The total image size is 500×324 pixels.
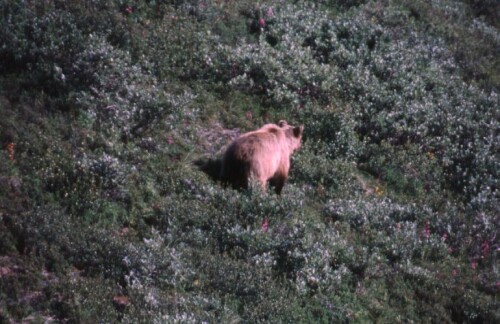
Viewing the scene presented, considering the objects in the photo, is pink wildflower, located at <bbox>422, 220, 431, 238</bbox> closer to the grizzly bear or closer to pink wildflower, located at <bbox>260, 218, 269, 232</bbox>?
the grizzly bear

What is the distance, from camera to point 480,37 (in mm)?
23859

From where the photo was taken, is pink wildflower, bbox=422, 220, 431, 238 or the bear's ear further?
the bear's ear

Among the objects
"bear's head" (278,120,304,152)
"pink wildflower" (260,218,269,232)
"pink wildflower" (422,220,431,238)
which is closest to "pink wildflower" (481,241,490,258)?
"pink wildflower" (422,220,431,238)

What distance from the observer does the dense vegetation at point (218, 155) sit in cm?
1024

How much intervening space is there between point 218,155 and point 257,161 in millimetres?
1602

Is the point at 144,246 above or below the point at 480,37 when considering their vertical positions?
below

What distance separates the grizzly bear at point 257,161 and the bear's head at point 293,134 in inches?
24.7

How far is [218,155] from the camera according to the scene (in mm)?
14141

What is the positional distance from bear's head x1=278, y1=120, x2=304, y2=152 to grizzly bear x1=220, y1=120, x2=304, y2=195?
2.06 feet

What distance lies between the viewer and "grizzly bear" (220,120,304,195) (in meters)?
12.7

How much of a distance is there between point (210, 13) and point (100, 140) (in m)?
6.84

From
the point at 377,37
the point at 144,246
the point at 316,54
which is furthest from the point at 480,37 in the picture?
the point at 144,246

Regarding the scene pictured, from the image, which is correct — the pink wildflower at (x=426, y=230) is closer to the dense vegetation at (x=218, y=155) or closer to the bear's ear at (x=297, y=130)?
the dense vegetation at (x=218, y=155)

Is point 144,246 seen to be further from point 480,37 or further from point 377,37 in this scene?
point 480,37
